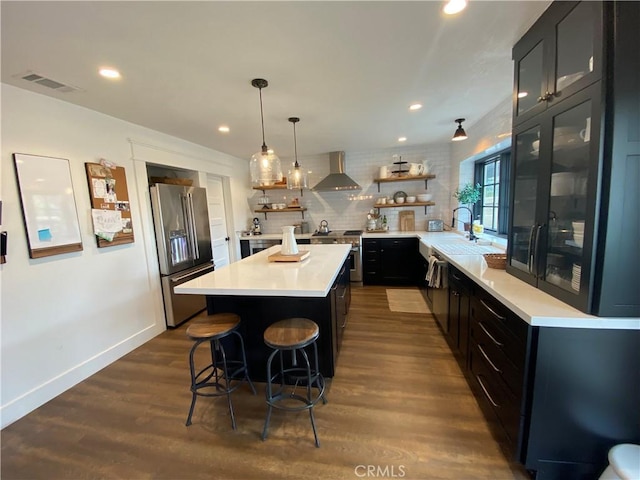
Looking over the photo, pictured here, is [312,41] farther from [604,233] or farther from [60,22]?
[604,233]

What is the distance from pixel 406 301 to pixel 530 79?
2866 mm

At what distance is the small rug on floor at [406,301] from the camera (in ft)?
11.6

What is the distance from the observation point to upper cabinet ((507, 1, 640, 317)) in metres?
1.10

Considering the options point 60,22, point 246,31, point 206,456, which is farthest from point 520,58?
point 206,456

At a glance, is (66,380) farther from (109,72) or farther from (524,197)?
(524,197)

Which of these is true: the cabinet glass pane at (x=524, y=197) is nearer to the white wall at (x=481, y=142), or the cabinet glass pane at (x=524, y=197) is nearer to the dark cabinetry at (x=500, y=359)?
the dark cabinetry at (x=500, y=359)

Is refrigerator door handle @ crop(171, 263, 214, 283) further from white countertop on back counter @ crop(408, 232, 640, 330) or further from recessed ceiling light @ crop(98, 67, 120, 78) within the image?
white countertop on back counter @ crop(408, 232, 640, 330)

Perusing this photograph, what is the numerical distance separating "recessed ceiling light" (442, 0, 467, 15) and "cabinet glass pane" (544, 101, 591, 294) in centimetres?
74

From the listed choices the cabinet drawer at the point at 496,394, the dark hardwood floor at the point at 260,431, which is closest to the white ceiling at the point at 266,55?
the cabinet drawer at the point at 496,394

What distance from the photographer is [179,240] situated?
3.39 meters

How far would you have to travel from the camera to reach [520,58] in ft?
5.59

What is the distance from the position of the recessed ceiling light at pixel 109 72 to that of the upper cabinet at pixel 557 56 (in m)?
2.65

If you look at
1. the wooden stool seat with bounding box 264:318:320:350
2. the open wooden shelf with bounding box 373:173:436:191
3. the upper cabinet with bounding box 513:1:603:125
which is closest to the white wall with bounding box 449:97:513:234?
the open wooden shelf with bounding box 373:173:436:191

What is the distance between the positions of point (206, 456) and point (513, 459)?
172 centimetres
